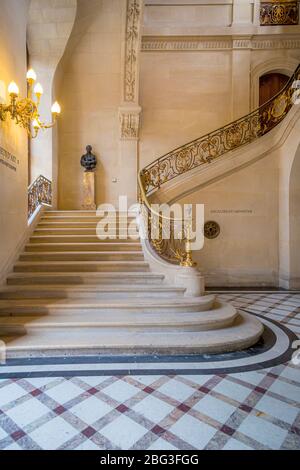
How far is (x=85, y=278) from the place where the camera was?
4.57 metres

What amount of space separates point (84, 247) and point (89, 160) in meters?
4.33

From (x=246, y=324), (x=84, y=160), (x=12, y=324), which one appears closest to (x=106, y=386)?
(x=12, y=324)

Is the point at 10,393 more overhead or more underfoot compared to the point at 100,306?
more underfoot

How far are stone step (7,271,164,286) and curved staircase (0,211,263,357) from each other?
0.6 inches

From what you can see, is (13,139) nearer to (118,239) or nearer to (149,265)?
(118,239)

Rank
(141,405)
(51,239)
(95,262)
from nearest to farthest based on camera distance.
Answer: (141,405), (95,262), (51,239)

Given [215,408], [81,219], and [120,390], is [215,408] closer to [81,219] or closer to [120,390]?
[120,390]

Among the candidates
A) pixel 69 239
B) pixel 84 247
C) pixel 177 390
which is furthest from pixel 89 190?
pixel 177 390

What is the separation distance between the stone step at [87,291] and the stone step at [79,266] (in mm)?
463

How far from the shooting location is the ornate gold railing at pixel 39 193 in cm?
679

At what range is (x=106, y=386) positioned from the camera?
2549mm

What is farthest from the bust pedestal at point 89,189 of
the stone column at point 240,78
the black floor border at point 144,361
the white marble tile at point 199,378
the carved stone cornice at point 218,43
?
the white marble tile at point 199,378

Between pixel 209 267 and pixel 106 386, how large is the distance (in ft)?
17.8

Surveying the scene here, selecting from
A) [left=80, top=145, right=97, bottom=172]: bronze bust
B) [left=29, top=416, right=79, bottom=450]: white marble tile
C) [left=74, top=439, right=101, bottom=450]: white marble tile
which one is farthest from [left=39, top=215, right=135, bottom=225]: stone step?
[left=74, top=439, right=101, bottom=450]: white marble tile
